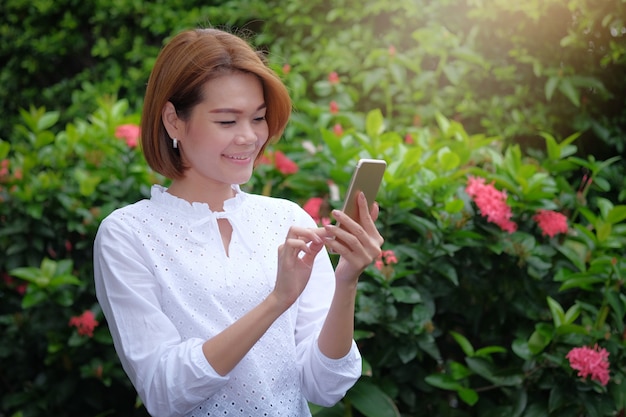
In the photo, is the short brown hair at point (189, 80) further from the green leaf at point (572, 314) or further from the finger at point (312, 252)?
the green leaf at point (572, 314)

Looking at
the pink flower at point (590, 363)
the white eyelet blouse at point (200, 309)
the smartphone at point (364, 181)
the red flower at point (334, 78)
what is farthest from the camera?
the red flower at point (334, 78)

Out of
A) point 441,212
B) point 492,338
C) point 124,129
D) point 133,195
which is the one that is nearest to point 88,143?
point 124,129

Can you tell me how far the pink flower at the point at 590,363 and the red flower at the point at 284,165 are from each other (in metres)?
1.32

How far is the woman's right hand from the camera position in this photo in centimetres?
168

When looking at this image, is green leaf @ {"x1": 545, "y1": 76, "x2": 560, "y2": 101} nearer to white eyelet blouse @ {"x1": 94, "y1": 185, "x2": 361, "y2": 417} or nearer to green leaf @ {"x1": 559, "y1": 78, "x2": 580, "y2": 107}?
green leaf @ {"x1": 559, "y1": 78, "x2": 580, "y2": 107}

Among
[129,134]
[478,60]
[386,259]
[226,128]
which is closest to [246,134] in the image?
[226,128]

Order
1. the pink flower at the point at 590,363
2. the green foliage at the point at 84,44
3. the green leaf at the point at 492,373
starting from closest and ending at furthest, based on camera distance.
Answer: the pink flower at the point at 590,363
the green leaf at the point at 492,373
the green foliage at the point at 84,44

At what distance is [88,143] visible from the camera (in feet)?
12.5

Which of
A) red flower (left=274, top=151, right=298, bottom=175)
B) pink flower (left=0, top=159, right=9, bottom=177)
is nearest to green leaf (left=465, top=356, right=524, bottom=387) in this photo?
red flower (left=274, top=151, right=298, bottom=175)

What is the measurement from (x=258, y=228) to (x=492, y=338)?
4.36 ft

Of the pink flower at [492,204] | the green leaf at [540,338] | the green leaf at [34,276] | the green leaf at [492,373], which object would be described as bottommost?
the green leaf at [34,276]

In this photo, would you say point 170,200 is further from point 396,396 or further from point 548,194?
point 548,194

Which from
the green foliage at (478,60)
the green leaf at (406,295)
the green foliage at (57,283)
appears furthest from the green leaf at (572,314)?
the green foliage at (57,283)

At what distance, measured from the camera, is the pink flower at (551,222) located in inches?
114
